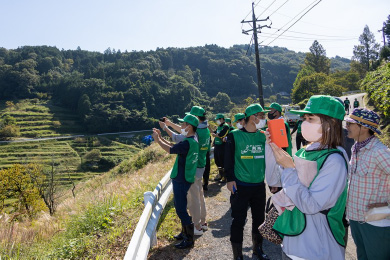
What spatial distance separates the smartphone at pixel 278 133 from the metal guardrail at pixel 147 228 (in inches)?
73.0

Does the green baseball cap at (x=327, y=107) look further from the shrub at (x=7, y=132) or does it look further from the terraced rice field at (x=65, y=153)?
the shrub at (x=7, y=132)

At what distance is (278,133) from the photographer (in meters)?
2.22

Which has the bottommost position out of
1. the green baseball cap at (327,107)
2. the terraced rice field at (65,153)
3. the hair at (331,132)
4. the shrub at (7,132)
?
the terraced rice field at (65,153)

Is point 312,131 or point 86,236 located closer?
point 312,131

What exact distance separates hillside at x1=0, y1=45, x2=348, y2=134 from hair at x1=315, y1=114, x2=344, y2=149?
286ft

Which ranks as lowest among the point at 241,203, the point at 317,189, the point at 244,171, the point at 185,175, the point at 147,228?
the point at 147,228

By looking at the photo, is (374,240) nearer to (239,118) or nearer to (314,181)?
(314,181)

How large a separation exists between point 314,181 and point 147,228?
107 inches

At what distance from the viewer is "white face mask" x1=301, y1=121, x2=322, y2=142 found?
2125mm

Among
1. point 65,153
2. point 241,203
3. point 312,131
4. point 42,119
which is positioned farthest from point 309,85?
point 42,119

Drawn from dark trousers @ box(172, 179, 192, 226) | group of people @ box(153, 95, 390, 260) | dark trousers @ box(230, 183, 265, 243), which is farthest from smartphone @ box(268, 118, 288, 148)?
dark trousers @ box(172, 179, 192, 226)

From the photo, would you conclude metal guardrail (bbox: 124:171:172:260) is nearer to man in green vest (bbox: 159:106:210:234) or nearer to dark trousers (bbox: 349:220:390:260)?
man in green vest (bbox: 159:106:210:234)

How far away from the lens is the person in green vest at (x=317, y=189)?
194 cm

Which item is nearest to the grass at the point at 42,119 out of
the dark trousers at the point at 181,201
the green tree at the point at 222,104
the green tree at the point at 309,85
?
the green tree at the point at 222,104
